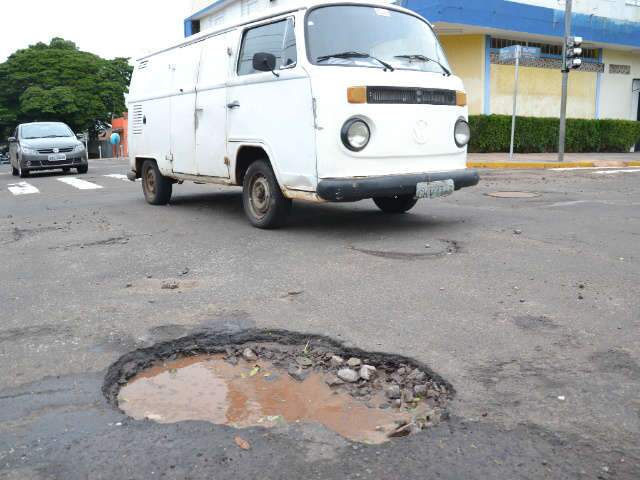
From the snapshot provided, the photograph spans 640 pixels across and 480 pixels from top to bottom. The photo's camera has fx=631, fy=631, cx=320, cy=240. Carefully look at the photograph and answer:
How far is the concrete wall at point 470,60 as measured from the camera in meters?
22.7

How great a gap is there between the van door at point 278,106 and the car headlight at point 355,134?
304 millimetres

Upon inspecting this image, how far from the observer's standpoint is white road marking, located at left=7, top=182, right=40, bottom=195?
1224 cm

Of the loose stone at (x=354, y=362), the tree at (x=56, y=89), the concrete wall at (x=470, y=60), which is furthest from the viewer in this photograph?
the tree at (x=56, y=89)

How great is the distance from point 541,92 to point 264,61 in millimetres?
21057

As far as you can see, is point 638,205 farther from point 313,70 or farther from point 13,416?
point 13,416

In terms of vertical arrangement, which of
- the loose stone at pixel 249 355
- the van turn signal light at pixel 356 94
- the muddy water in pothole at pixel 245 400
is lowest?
the muddy water in pothole at pixel 245 400

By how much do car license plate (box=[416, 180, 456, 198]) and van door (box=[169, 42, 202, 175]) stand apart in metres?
Result: 2.94

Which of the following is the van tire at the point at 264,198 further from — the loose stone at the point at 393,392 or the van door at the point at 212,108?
the loose stone at the point at 393,392

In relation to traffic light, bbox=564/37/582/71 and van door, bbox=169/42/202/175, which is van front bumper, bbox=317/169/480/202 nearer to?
van door, bbox=169/42/202/175

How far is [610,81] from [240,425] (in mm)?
28494

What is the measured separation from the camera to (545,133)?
2211 cm

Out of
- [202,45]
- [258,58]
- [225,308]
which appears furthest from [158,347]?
[202,45]

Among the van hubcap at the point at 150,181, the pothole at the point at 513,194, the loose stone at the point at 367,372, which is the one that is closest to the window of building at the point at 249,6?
the van hubcap at the point at 150,181

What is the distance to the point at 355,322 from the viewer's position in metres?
3.70
